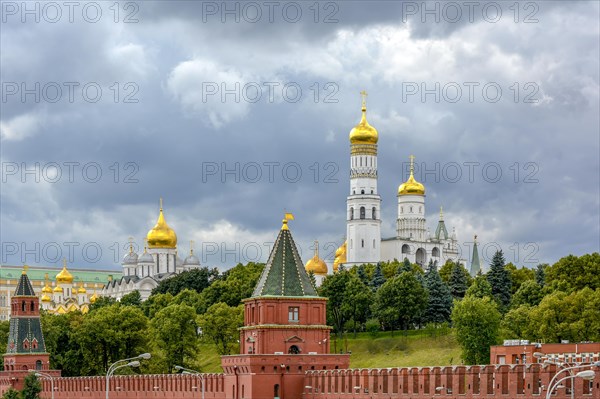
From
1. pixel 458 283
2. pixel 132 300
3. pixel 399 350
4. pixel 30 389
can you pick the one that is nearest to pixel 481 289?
pixel 399 350

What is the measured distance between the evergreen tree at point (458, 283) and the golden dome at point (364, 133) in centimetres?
4768

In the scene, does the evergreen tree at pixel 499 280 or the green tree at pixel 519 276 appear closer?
the evergreen tree at pixel 499 280

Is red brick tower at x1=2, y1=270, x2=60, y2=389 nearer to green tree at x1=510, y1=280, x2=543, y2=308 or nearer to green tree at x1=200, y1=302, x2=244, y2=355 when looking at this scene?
green tree at x1=200, y1=302, x2=244, y2=355

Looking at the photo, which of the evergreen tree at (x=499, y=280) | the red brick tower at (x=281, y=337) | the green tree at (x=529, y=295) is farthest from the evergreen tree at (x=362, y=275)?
the red brick tower at (x=281, y=337)

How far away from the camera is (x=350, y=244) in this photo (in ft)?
639

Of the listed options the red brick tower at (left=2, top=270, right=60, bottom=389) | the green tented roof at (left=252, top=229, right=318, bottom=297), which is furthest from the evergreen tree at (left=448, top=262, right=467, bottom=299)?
the green tented roof at (left=252, top=229, right=318, bottom=297)

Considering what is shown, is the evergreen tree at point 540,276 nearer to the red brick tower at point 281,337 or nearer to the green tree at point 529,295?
the green tree at point 529,295

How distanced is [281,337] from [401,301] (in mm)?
49579

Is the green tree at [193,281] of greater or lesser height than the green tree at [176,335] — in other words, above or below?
above

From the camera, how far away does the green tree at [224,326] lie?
422ft

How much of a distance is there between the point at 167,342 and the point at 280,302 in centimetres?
4450

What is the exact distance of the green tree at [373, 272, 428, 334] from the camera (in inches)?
5037

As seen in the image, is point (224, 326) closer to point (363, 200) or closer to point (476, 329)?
point (476, 329)

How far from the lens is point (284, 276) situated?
80.8 meters
